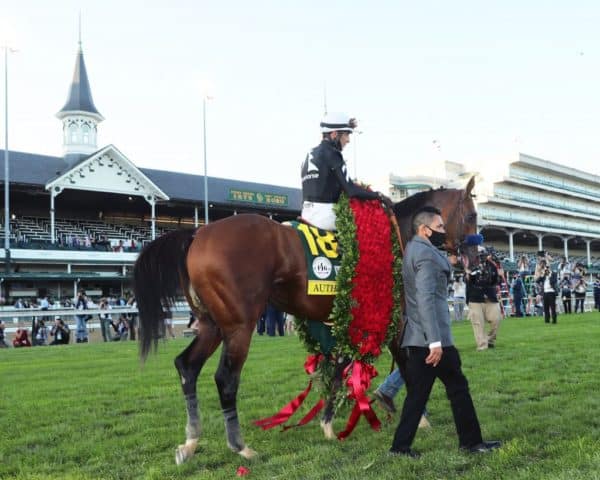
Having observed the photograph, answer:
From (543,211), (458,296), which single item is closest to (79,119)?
(458,296)

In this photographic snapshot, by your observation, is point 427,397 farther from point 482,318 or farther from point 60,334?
point 60,334

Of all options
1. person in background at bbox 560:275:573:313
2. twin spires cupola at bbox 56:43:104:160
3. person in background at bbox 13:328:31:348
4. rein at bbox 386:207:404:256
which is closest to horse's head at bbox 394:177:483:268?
rein at bbox 386:207:404:256

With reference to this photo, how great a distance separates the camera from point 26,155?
112 ft

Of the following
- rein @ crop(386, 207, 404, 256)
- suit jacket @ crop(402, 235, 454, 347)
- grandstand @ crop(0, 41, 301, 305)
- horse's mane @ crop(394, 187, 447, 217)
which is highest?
grandstand @ crop(0, 41, 301, 305)

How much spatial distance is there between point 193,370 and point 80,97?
41.2m

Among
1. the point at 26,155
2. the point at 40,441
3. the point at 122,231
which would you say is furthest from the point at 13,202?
the point at 40,441

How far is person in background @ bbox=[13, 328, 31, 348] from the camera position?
1769cm

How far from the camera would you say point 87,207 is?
Answer: 121 feet

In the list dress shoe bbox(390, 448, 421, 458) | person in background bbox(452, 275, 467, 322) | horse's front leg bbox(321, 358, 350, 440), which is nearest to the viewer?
dress shoe bbox(390, 448, 421, 458)

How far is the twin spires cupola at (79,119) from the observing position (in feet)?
128

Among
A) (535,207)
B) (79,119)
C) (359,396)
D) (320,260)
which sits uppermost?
(79,119)

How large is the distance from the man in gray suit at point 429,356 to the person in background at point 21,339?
54.4 ft

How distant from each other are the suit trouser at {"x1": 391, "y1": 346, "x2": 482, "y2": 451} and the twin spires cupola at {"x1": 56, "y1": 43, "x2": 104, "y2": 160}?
3817 cm

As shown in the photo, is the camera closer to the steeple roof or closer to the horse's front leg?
the horse's front leg
